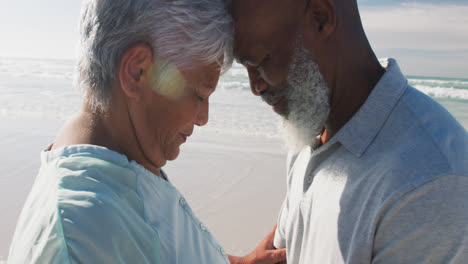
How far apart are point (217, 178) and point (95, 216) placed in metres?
4.96

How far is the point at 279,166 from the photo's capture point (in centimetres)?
638

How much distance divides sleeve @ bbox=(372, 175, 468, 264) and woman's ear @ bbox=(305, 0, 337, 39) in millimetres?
766

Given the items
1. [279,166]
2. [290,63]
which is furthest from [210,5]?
[279,166]

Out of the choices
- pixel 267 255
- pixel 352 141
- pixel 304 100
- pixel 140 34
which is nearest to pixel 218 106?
pixel 267 255

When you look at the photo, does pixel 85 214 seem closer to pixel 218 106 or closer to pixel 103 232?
pixel 103 232

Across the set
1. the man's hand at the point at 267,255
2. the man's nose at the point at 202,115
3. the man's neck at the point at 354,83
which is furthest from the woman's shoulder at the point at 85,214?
the man's hand at the point at 267,255

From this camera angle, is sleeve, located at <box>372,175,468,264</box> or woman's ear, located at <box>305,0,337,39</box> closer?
sleeve, located at <box>372,175,468,264</box>

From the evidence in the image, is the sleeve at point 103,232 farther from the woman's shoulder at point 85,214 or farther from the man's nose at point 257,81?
the man's nose at point 257,81

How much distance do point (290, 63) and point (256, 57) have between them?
162 millimetres

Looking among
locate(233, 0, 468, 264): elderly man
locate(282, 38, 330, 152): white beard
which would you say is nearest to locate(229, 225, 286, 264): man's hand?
locate(233, 0, 468, 264): elderly man

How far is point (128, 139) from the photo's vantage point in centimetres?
129

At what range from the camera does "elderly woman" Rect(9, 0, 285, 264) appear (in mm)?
956

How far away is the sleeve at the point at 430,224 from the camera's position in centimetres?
129

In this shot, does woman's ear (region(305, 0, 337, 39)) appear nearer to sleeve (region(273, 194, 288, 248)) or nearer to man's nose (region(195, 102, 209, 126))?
man's nose (region(195, 102, 209, 126))
